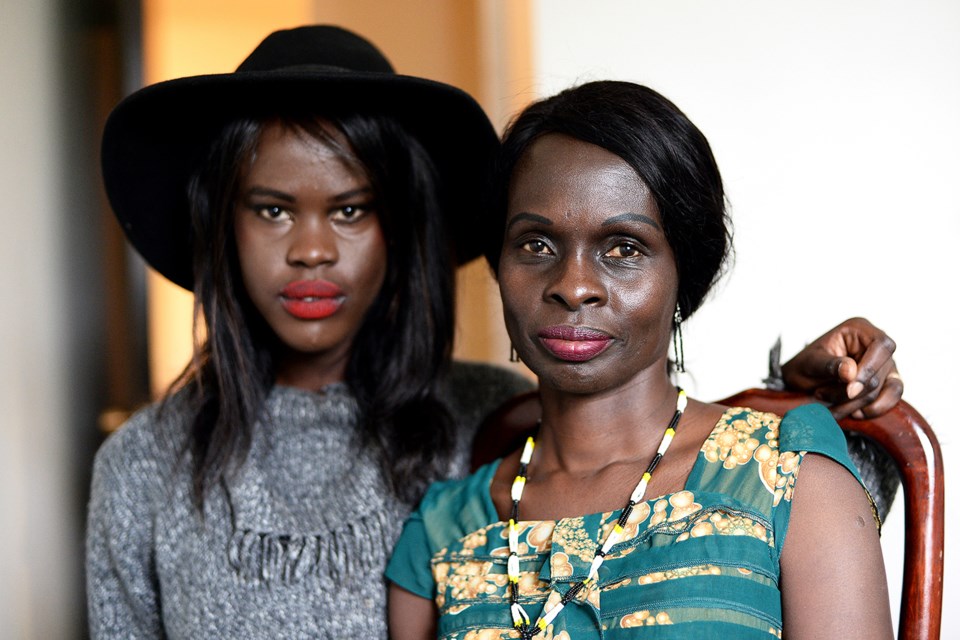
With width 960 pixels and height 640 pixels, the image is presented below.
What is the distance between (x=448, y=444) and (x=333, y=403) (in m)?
0.20

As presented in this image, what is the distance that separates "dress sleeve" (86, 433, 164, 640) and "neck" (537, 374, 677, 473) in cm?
72

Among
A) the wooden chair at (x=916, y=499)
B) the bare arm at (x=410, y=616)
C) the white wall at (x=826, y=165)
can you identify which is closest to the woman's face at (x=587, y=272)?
the wooden chair at (x=916, y=499)

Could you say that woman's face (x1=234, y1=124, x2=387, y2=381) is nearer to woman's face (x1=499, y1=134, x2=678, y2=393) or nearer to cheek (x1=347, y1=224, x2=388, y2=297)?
cheek (x1=347, y1=224, x2=388, y2=297)

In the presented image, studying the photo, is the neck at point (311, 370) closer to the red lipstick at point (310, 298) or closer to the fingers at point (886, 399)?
the red lipstick at point (310, 298)

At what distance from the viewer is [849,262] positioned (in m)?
1.93

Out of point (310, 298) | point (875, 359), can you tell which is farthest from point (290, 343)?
point (875, 359)

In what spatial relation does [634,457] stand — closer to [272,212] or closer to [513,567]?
[513,567]

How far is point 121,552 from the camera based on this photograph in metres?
1.67

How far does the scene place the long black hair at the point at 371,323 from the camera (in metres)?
1.61

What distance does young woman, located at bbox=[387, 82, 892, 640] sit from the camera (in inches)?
45.4

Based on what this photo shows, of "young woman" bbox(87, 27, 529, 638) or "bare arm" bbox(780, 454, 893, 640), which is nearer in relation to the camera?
"bare arm" bbox(780, 454, 893, 640)

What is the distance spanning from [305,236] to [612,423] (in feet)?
1.77

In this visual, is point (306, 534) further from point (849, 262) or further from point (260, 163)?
point (849, 262)

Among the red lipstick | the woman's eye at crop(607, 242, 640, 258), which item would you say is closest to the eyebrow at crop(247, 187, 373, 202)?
the red lipstick
